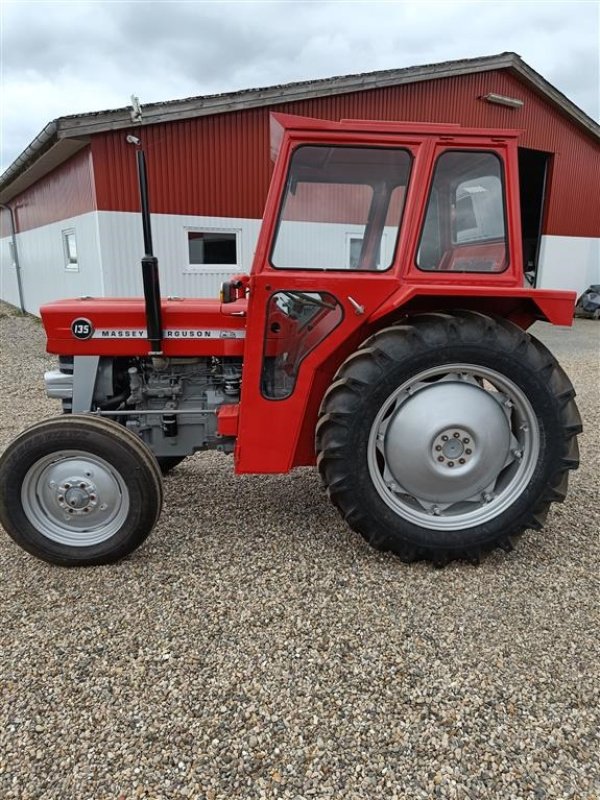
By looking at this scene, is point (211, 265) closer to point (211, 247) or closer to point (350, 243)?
point (211, 247)

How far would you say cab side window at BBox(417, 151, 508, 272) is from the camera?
8.40 feet

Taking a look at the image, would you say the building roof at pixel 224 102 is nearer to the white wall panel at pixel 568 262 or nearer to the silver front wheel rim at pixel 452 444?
the white wall panel at pixel 568 262

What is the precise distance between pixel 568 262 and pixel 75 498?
16.4 m

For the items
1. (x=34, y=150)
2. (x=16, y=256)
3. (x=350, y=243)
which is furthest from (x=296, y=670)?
(x=16, y=256)

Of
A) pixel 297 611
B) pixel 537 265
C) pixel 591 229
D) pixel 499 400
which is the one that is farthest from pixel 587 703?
pixel 591 229

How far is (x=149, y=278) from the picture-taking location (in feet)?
8.81

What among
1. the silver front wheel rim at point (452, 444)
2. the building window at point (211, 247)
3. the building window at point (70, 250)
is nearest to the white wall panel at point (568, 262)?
the building window at point (211, 247)

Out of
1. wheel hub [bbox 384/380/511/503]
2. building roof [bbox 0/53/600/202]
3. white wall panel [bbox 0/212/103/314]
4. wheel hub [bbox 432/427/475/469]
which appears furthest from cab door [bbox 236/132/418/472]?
white wall panel [bbox 0/212/103/314]

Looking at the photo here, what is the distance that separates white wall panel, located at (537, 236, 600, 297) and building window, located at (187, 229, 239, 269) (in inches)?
364

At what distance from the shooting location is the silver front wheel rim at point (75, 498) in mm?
2660

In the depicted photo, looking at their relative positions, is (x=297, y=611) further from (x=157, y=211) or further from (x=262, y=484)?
(x=157, y=211)

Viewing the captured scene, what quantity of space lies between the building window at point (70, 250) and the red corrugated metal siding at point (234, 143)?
7.01 feet

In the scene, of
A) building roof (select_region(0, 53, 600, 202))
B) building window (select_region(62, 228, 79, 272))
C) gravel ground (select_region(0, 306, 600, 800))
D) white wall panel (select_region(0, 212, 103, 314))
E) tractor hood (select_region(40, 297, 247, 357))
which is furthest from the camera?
building window (select_region(62, 228, 79, 272))

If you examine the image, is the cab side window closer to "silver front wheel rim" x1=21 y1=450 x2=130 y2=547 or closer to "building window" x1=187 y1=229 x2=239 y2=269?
"silver front wheel rim" x1=21 y1=450 x2=130 y2=547
